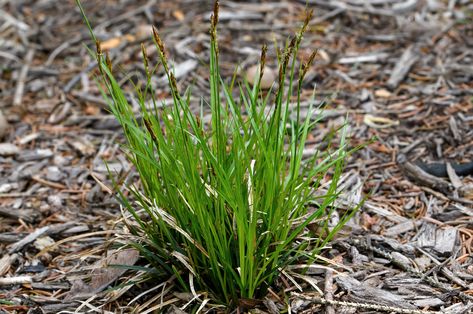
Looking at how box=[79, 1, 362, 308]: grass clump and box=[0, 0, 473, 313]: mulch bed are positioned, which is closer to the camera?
box=[79, 1, 362, 308]: grass clump

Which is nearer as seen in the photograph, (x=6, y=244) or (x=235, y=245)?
(x=235, y=245)

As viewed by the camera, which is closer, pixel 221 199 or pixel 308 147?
pixel 221 199

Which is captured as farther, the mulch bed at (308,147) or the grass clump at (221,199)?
the mulch bed at (308,147)

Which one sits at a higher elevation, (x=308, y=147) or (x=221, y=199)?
(x=221, y=199)

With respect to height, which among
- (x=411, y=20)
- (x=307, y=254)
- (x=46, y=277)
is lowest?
(x=46, y=277)

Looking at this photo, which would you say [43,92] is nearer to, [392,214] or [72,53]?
[72,53]

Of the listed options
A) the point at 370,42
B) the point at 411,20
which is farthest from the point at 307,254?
the point at 411,20

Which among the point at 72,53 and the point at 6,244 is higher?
the point at 72,53

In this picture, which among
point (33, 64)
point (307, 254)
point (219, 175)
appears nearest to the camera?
point (219, 175)
